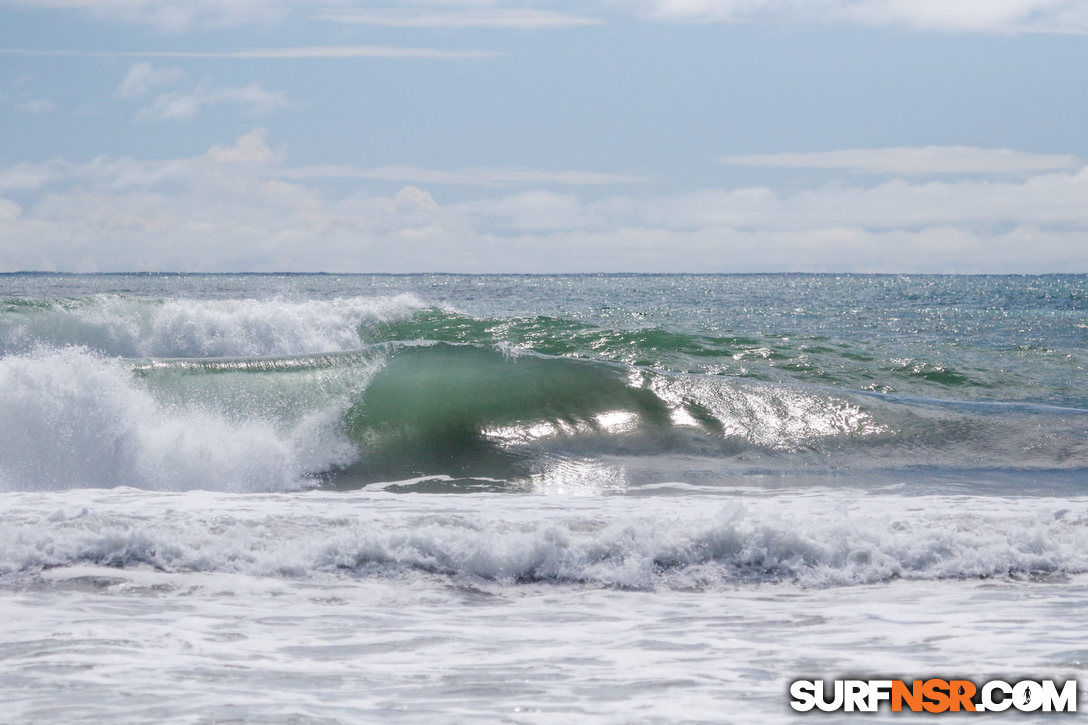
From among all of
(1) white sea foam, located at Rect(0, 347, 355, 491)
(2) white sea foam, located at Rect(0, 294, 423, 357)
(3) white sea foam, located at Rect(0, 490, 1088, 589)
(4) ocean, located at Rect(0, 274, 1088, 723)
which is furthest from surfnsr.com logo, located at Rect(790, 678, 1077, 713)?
(2) white sea foam, located at Rect(0, 294, 423, 357)

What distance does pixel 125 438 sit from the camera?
9.48 meters

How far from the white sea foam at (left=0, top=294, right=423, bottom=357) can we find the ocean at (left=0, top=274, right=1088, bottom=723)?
7.89 meters

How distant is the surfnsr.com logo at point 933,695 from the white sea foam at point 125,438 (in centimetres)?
611

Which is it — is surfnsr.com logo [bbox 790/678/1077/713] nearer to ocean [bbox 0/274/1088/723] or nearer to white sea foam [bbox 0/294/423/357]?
ocean [bbox 0/274/1088/723]

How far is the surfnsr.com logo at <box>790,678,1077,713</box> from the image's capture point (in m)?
3.95

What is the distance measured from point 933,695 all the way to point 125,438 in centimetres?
807

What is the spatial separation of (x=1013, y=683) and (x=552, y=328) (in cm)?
1971

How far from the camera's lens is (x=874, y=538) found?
6.52 m

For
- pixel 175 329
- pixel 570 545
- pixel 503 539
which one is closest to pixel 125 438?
pixel 503 539

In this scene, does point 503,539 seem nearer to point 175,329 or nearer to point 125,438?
point 125,438

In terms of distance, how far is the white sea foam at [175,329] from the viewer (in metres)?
20.7

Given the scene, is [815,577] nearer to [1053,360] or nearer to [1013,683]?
[1013,683]

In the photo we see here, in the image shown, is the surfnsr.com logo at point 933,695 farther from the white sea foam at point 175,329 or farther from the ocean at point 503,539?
the white sea foam at point 175,329

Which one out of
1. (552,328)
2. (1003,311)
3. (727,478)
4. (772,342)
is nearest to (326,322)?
(552,328)
